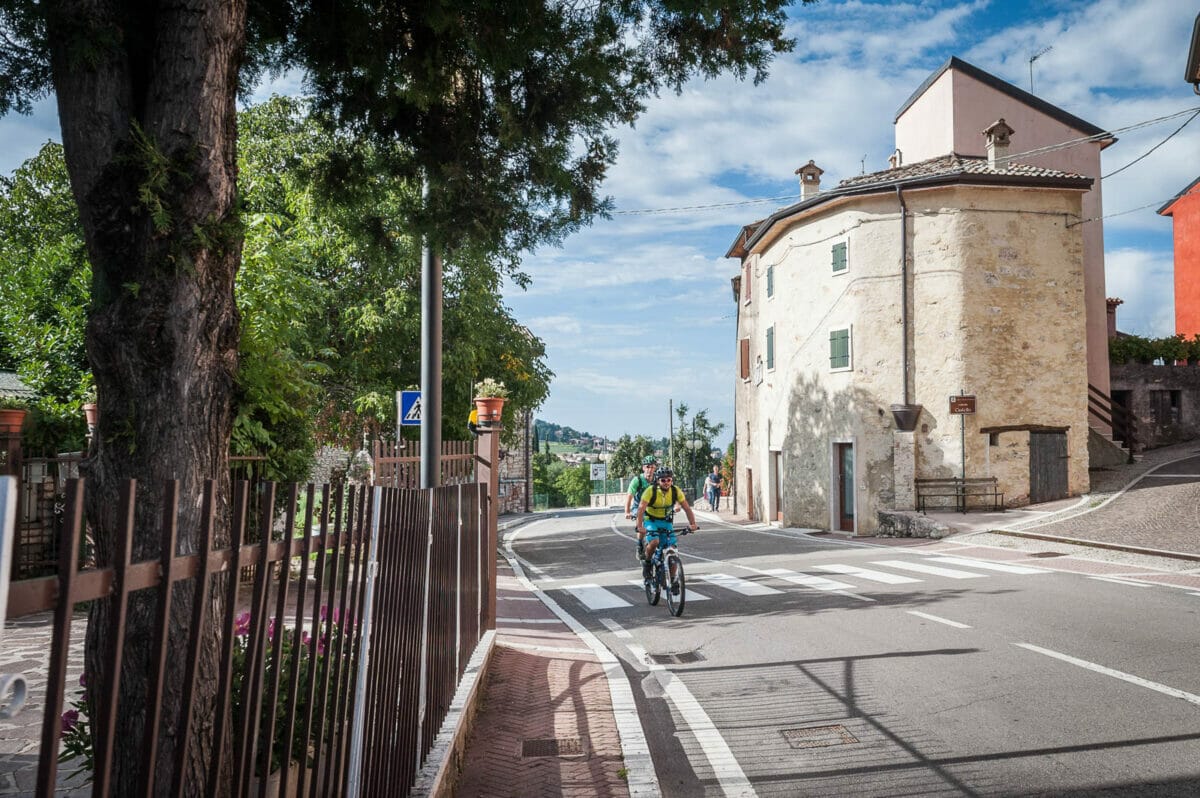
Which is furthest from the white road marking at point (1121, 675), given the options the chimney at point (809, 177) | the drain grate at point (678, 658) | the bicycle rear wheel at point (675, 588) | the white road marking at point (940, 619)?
the chimney at point (809, 177)

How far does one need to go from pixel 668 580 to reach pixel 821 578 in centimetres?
383

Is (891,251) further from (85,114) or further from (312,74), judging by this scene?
(85,114)

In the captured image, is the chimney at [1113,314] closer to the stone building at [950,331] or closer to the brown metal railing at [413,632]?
the stone building at [950,331]

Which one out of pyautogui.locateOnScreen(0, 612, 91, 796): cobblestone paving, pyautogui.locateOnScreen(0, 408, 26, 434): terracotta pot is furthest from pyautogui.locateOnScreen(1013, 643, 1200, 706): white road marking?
→ pyautogui.locateOnScreen(0, 408, 26, 434): terracotta pot

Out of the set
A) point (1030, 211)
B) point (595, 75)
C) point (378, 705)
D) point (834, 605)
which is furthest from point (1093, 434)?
point (378, 705)

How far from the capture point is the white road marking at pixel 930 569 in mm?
13048

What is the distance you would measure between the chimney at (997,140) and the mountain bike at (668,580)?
65.4 feet

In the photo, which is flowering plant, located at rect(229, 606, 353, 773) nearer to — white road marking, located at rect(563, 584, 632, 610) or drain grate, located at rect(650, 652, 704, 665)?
drain grate, located at rect(650, 652, 704, 665)

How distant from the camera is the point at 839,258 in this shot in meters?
26.2

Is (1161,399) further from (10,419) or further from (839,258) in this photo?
(10,419)

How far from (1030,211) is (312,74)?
2353 centimetres

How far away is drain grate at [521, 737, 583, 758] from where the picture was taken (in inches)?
213

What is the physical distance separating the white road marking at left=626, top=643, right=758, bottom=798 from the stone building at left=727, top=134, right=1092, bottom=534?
18.1 m

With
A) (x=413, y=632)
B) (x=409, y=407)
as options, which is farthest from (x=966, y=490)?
(x=413, y=632)
